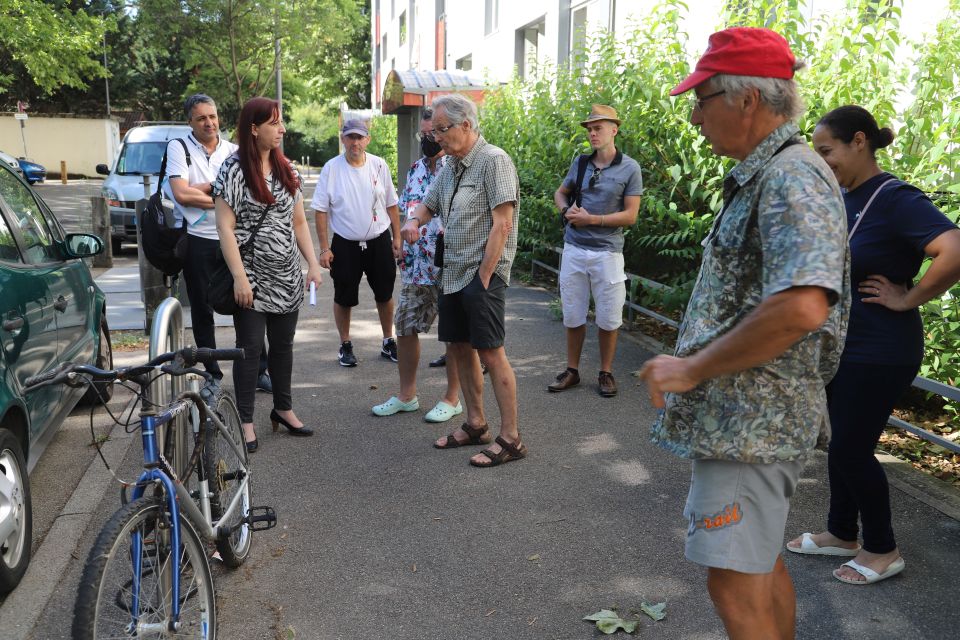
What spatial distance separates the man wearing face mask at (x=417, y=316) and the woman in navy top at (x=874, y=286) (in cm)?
283

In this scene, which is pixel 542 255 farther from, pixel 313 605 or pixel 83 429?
pixel 313 605

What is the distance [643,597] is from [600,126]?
12.1ft

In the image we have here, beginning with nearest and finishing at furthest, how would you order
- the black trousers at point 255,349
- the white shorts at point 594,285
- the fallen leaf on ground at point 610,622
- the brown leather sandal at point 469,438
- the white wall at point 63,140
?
the fallen leaf on ground at point 610,622 → the black trousers at point 255,349 → the brown leather sandal at point 469,438 → the white shorts at point 594,285 → the white wall at point 63,140

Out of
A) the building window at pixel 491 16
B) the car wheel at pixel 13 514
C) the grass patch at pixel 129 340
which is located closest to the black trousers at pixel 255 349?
the car wheel at pixel 13 514

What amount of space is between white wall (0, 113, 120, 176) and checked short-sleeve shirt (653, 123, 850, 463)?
4727 cm

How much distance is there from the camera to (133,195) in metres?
14.2

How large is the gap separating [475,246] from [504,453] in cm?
120

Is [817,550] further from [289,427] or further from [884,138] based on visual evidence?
[289,427]

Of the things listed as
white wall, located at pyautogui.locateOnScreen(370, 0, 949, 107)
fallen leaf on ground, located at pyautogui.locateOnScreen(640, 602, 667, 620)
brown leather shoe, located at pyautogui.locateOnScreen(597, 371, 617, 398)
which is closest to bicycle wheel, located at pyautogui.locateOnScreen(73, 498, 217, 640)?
fallen leaf on ground, located at pyautogui.locateOnScreen(640, 602, 667, 620)

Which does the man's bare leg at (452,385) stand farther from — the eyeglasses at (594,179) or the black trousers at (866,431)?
the black trousers at (866,431)

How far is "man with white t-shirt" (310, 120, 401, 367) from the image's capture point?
6820 millimetres

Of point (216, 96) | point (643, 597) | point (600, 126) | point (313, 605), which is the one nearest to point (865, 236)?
point (643, 597)

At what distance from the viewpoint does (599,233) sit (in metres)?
6.49

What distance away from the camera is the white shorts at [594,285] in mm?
6508
